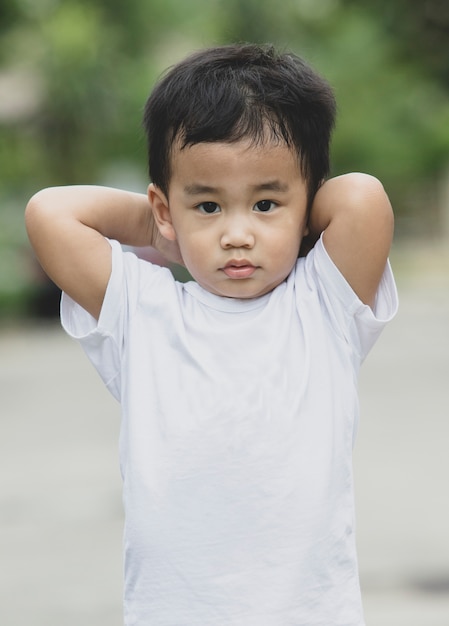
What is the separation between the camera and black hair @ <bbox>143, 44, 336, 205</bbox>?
1.91 m

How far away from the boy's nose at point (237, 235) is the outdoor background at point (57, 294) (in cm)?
95

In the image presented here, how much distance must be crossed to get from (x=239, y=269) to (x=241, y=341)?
4.4 inches

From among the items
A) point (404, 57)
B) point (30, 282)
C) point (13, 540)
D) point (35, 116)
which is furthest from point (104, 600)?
point (35, 116)

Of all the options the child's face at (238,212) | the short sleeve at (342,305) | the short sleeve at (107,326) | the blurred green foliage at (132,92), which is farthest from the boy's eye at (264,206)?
the blurred green foliage at (132,92)

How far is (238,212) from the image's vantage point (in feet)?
6.30

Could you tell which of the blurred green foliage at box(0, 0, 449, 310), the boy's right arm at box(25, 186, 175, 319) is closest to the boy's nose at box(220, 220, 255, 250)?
the boy's right arm at box(25, 186, 175, 319)

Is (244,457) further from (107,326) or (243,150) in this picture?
(243,150)

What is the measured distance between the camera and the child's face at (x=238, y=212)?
1.90 metres

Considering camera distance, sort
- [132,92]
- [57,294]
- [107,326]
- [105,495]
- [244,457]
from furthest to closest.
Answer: [132,92] → [57,294] → [105,495] → [107,326] → [244,457]

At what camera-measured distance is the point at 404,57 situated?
9.47m

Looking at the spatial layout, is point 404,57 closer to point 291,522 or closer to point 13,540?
point 13,540

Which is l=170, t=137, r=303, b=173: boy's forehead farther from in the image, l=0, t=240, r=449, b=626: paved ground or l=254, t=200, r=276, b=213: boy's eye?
l=0, t=240, r=449, b=626: paved ground

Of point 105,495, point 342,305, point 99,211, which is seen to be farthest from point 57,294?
point 342,305

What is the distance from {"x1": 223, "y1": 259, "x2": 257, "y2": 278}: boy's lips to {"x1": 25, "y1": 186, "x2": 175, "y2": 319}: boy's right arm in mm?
210
